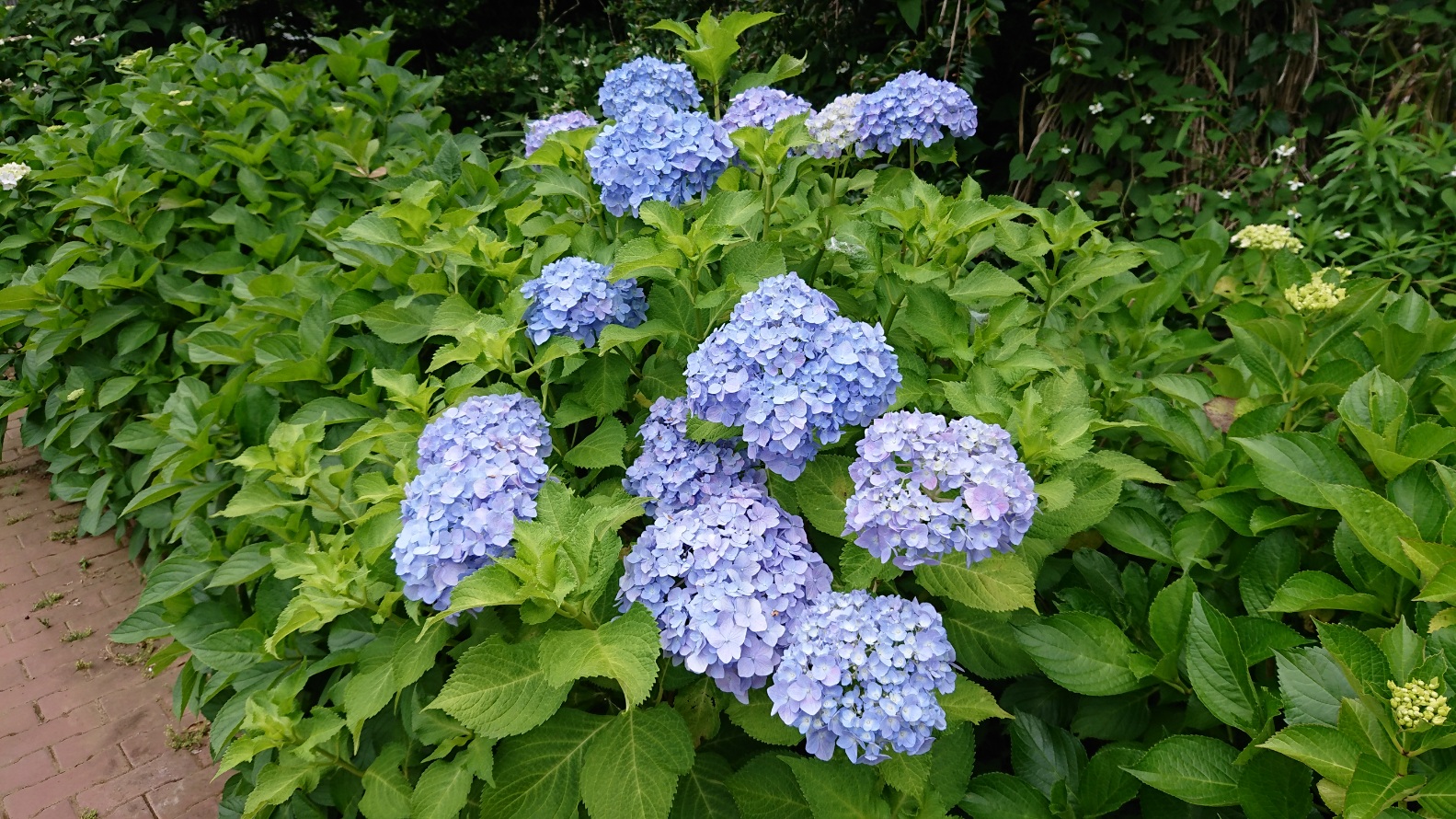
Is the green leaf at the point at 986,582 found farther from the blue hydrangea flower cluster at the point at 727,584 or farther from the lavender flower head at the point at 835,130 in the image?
the lavender flower head at the point at 835,130

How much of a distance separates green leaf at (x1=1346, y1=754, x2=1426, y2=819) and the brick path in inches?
117

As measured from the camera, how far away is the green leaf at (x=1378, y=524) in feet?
4.09

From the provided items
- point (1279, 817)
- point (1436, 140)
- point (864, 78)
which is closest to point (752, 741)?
point (1279, 817)

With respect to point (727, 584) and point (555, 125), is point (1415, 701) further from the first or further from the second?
point (555, 125)

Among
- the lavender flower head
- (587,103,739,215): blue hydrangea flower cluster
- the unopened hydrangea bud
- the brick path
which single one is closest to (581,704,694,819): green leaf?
(587,103,739,215): blue hydrangea flower cluster

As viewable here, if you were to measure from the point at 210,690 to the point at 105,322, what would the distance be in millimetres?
1838

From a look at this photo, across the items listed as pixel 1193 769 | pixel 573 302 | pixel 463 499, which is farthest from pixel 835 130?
pixel 1193 769

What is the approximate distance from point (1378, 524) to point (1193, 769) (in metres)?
0.45

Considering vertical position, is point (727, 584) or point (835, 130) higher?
point (835, 130)

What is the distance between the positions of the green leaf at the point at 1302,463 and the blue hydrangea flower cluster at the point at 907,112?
1.09 m

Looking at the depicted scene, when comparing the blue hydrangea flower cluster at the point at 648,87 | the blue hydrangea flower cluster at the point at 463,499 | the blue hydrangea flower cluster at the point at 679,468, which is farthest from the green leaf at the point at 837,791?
the blue hydrangea flower cluster at the point at 648,87

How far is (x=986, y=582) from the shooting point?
1.34 metres

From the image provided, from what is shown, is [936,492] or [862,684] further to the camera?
[936,492]

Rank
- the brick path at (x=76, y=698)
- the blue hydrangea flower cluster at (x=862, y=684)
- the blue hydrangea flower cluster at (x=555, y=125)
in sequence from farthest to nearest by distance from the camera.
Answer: the brick path at (x=76, y=698)
the blue hydrangea flower cluster at (x=555, y=125)
the blue hydrangea flower cluster at (x=862, y=684)
